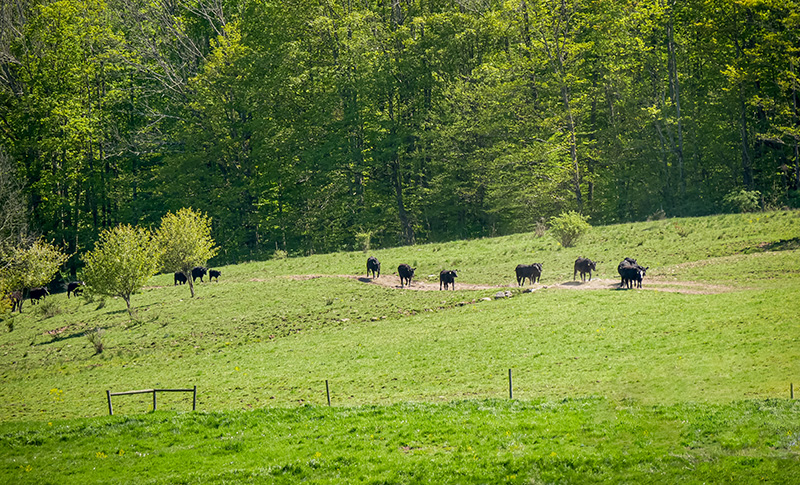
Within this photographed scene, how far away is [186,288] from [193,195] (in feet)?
87.3

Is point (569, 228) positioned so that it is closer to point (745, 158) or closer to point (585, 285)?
point (585, 285)

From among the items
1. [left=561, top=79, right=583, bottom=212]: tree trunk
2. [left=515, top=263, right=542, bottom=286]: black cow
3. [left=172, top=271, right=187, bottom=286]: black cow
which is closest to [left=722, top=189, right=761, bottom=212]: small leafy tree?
[left=561, top=79, right=583, bottom=212]: tree trunk

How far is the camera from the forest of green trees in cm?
5972

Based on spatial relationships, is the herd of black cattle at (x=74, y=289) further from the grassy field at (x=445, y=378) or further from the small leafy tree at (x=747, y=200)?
the small leafy tree at (x=747, y=200)

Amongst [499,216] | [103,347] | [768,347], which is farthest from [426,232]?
[768,347]

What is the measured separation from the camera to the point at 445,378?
2350cm

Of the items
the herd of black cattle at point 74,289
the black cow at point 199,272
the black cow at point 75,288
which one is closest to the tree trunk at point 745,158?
the herd of black cattle at point 74,289

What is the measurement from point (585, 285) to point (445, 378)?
15341mm

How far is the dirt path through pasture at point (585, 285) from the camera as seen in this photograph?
31.6 m

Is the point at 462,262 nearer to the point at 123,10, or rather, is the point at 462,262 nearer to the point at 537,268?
the point at 537,268

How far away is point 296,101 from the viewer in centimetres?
7050

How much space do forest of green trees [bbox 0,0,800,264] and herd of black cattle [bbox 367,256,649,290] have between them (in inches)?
713

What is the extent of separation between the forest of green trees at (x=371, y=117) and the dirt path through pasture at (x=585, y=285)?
15.7 meters

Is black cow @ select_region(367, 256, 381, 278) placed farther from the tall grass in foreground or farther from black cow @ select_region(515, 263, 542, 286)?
the tall grass in foreground
